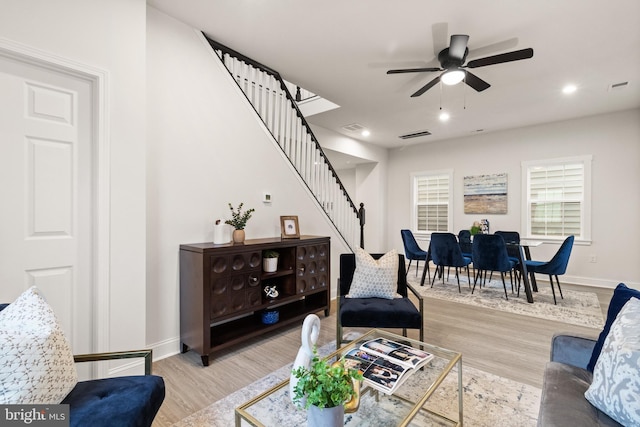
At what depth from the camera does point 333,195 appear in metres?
4.39

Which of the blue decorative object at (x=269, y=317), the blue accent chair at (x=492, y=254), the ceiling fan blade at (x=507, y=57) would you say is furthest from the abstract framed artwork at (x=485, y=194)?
the blue decorative object at (x=269, y=317)

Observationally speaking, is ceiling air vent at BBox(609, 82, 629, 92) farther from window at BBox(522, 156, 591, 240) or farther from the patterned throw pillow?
the patterned throw pillow

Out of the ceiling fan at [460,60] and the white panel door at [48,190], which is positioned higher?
the ceiling fan at [460,60]

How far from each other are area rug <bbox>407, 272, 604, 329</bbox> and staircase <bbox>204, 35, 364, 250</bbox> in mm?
1702

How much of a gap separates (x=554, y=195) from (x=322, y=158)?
173 inches

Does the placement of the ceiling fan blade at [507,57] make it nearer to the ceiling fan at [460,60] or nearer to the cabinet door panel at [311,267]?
the ceiling fan at [460,60]

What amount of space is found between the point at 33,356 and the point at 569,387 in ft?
7.20

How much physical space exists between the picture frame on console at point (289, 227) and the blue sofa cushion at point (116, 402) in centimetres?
206

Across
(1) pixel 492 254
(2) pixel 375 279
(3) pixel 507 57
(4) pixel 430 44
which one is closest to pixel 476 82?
(3) pixel 507 57

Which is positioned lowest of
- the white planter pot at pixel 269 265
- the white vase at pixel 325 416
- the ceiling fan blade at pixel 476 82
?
the white vase at pixel 325 416

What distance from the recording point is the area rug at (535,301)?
3.53 metres

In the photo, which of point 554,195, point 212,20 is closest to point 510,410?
point 212,20

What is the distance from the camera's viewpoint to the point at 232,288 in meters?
2.59

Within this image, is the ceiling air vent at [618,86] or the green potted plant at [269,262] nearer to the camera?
the green potted plant at [269,262]
